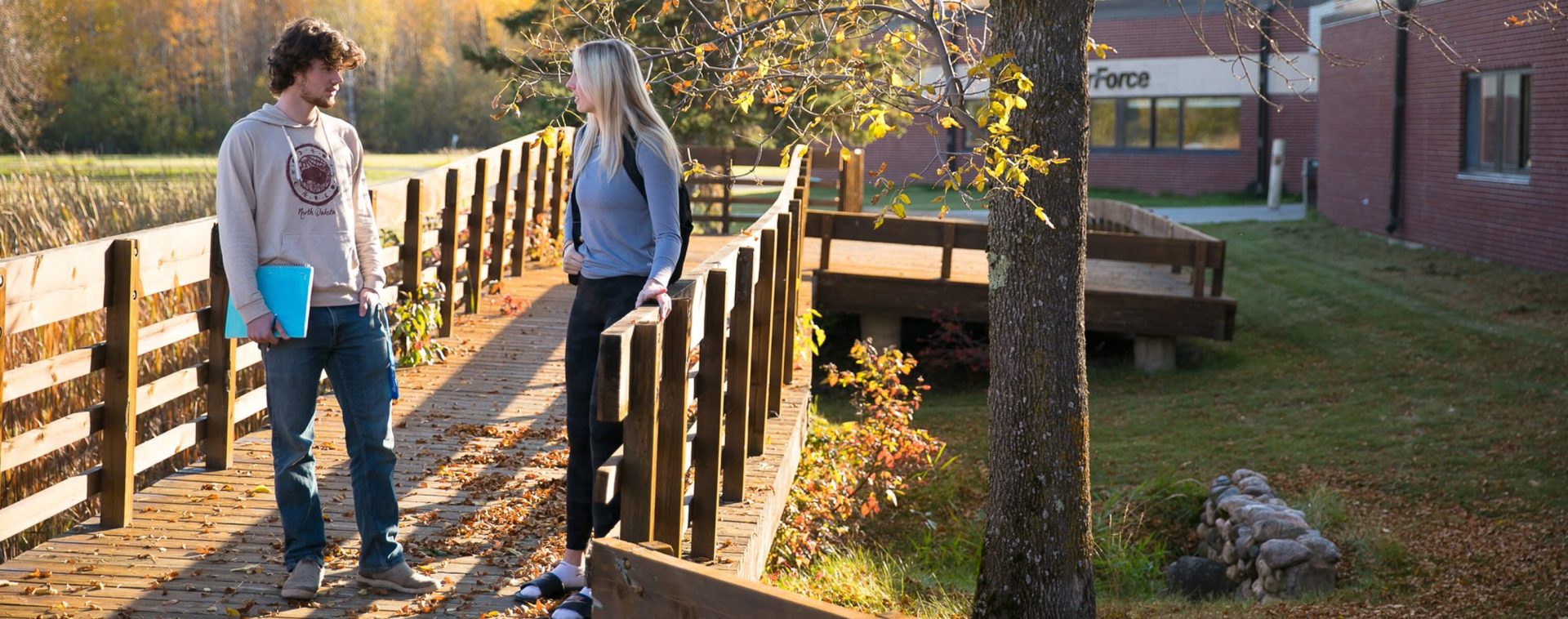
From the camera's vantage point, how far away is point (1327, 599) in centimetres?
739

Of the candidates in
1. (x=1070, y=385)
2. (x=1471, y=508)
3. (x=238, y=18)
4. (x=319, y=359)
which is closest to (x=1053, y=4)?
(x=1070, y=385)

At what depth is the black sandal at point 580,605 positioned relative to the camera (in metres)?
4.21

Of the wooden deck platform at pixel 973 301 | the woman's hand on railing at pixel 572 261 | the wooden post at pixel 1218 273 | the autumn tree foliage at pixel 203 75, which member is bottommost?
the wooden deck platform at pixel 973 301

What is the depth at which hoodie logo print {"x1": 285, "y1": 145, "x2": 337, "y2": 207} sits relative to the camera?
4141 millimetres

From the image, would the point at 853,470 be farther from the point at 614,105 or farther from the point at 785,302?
the point at 614,105

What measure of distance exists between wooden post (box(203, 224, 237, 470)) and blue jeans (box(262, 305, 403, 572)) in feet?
5.20

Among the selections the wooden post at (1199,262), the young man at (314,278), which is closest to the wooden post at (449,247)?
the young man at (314,278)

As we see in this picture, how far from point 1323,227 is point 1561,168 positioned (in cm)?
741

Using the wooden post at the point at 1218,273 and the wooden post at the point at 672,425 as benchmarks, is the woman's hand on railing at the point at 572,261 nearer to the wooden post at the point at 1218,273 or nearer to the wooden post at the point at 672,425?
the wooden post at the point at 672,425

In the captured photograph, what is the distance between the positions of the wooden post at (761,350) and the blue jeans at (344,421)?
80.9 inches

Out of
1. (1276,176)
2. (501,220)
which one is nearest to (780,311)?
(501,220)

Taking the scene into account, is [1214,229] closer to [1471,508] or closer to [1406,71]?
[1406,71]

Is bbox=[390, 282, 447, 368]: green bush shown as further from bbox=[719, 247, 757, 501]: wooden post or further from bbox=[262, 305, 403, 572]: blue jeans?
bbox=[262, 305, 403, 572]: blue jeans

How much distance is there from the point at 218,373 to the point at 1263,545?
18.1ft
